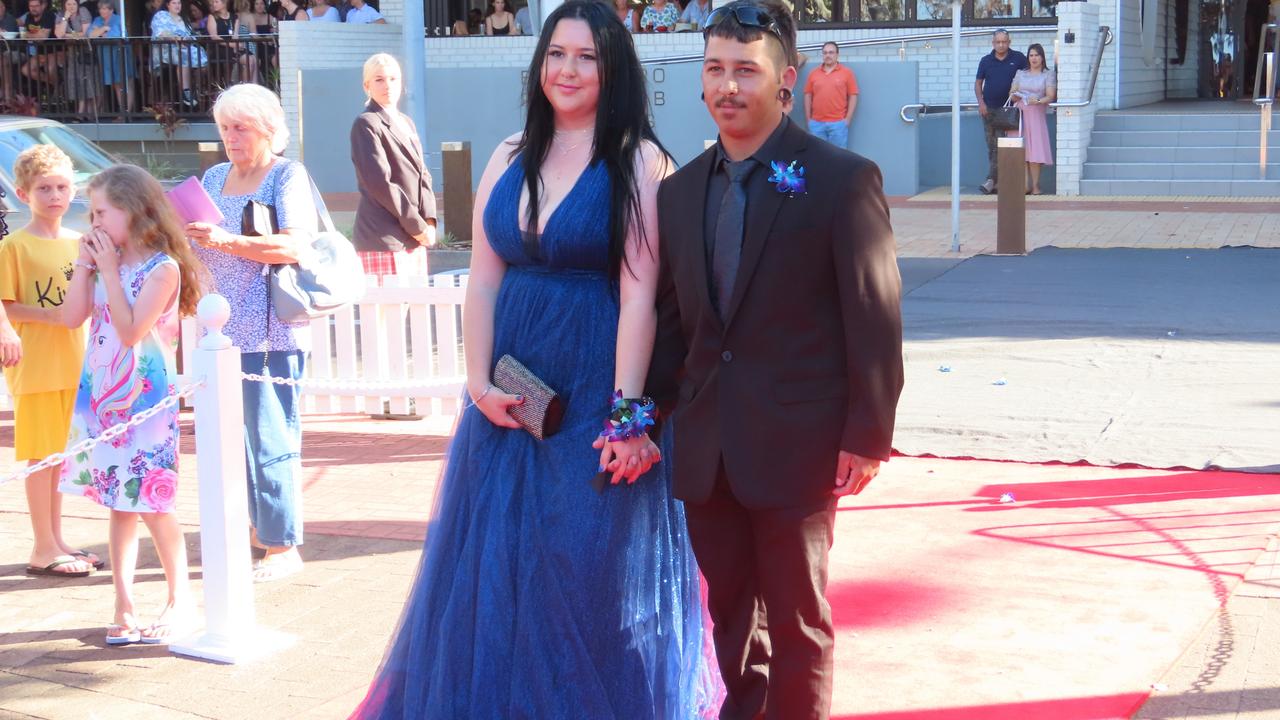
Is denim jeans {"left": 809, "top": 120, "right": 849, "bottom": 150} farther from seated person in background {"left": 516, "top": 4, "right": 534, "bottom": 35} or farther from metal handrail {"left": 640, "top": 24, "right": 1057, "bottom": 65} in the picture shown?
seated person in background {"left": 516, "top": 4, "right": 534, "bottom": 35}

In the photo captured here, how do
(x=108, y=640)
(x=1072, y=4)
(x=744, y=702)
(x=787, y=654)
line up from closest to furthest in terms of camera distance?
(x=787, y=654), (x=744, y=702), (x=108, y=640), (x=1072, y=4)

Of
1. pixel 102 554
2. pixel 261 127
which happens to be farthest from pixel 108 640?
pixel 261 127

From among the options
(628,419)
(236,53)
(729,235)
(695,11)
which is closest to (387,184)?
(628,419)

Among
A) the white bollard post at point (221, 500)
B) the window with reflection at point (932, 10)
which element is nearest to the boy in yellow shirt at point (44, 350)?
the white bollard post at point (221, 500)

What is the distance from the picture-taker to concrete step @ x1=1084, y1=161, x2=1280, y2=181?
62.4 feet

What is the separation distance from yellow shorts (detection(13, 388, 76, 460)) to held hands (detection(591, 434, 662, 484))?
9.71 feet

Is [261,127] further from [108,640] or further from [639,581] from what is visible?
[639,581]

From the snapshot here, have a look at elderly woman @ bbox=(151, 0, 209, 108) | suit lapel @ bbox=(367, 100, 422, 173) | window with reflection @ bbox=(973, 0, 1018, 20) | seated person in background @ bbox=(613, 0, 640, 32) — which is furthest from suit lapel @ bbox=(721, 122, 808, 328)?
elderly woman @ bbox=(151, 0, 209, 108)

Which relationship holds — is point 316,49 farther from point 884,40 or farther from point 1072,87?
point 1072,87

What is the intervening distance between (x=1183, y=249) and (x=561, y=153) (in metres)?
11.6

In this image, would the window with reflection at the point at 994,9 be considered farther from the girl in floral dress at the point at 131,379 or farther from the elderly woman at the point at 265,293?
the girl in floral dress at the point at 131,379

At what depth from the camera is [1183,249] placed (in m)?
13.9

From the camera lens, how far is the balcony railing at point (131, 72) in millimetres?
22781

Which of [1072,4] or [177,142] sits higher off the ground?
[1072,4]
